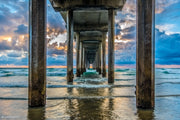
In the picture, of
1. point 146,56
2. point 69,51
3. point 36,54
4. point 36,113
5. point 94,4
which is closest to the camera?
point 36,113

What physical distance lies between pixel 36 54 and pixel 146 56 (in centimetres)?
290

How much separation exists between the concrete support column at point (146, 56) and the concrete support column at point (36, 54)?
2601mm

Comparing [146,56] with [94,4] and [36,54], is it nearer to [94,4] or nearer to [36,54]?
[36,54]

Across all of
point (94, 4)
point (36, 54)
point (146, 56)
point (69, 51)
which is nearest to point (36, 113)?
point (36, 54)

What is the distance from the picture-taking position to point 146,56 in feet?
15.7

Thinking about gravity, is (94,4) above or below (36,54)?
→ above

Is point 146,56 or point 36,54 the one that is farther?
point 36,54

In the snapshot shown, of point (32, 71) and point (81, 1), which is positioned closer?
point (32, 71)

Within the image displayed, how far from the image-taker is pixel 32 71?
4.97 metres

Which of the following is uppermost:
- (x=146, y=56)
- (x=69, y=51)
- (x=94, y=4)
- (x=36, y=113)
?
(x=94, y=4)

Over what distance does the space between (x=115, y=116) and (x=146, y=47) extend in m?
1.93

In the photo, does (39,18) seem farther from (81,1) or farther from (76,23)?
(76,23)

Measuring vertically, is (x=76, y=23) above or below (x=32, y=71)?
above

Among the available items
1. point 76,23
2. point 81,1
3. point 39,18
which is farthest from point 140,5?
point 76,23
